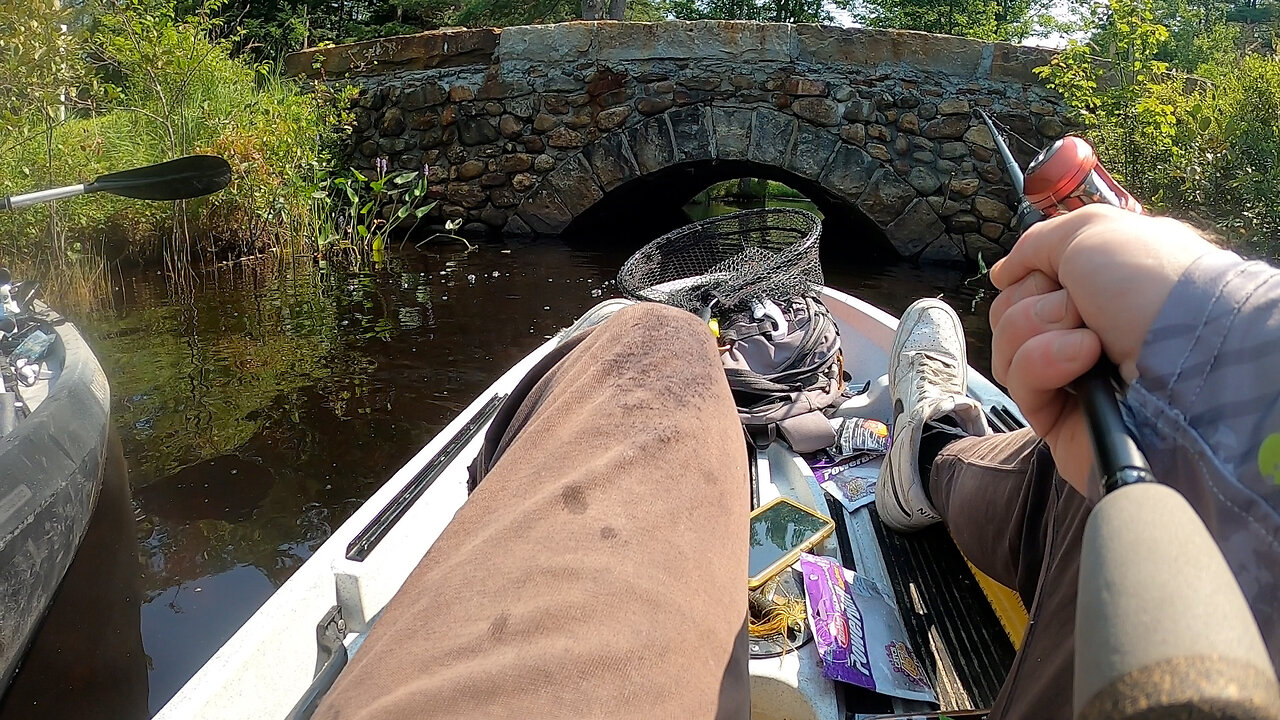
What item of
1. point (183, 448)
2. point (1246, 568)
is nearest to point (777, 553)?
point (1246, 568)

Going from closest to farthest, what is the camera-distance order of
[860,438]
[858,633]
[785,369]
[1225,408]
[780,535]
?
[1225,408] → [858,633] → [780,535] → [860,438] → [785,369]

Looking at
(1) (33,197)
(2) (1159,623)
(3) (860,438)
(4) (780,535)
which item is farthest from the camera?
(1) (33,197)

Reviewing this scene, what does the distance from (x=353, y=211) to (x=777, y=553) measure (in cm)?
702

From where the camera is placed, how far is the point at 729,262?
3465mm

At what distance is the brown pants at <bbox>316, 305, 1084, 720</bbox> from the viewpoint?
0.68 m

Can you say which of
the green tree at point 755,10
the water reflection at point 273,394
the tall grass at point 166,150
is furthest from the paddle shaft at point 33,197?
the green tree at point 755,10

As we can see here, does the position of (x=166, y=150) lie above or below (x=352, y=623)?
above

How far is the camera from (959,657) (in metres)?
1.55

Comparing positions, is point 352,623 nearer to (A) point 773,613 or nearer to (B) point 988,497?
(A) point 773,613

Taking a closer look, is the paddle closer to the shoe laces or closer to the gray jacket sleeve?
the shoe laces

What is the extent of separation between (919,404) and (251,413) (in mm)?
3143

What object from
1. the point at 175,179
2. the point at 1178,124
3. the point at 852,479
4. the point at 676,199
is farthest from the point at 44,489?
the point at 676,199

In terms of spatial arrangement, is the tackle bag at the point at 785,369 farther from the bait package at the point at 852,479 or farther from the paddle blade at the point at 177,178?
the paddle blade at the point at 177,178

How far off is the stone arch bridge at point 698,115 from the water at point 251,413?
2.82 ft
